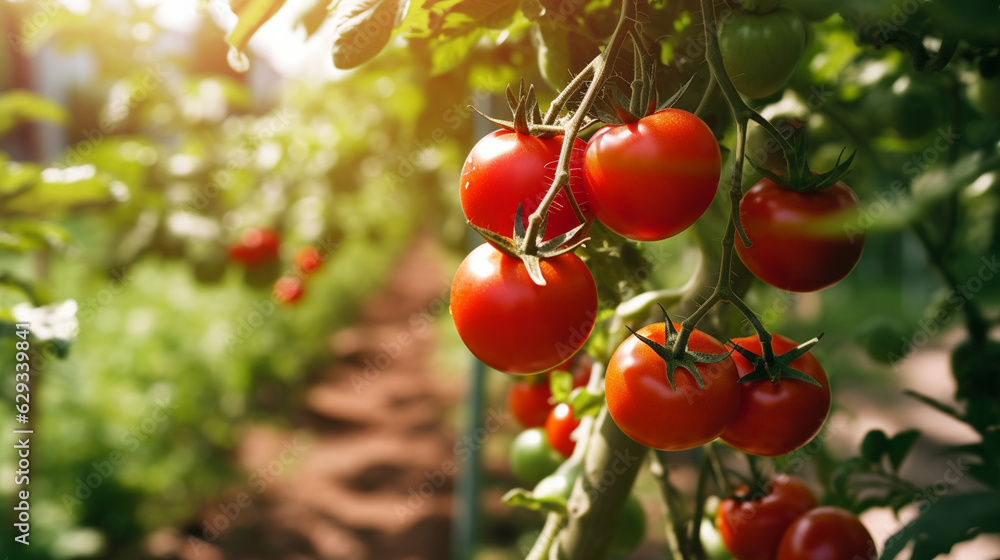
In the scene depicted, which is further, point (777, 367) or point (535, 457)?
point (535, 457)

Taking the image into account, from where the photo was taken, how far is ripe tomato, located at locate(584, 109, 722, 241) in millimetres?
456

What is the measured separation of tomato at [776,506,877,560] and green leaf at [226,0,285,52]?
0.72 metres

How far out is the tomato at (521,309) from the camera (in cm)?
47

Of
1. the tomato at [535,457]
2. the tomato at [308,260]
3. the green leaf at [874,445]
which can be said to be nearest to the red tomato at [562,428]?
the tomato at [535,457]

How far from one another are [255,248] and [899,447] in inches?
77.2

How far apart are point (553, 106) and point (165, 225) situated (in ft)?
6.06

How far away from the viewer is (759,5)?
620mm

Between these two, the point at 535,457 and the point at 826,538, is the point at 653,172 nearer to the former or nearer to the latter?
the point at 826,538

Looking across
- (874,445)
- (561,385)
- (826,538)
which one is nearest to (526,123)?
(561,385)

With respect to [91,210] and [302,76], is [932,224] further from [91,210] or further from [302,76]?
[302,76]

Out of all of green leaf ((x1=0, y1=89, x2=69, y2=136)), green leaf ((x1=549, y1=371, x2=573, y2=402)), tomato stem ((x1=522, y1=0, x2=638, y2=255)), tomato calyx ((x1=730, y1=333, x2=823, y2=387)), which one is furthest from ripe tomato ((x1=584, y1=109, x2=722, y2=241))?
green leaf ((x1=0, y1=89, x2=69, y2=136))

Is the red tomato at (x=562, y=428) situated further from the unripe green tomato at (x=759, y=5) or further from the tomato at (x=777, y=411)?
the unripe green tomato at (x=759, y=5)

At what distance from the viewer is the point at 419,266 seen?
11.3m

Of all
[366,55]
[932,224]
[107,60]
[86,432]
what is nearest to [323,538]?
[86,432]
